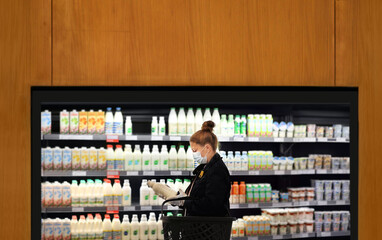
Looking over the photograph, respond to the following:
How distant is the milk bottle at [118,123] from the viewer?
3.75m

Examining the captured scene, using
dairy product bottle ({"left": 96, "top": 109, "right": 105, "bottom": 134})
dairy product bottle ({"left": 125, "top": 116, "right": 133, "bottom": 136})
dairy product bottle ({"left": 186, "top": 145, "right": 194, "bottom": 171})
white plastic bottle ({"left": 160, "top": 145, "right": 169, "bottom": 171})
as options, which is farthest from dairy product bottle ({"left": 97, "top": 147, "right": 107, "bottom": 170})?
dairy product bottle ({"left": 186, "top": 145, "right": 194, "bottom": 171})

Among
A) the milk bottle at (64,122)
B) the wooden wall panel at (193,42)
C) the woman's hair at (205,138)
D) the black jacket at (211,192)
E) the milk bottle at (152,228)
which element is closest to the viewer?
the black jacket at (211,192)

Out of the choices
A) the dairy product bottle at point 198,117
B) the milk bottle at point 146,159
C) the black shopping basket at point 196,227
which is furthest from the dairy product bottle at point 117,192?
the black shopping basket at point 196,227

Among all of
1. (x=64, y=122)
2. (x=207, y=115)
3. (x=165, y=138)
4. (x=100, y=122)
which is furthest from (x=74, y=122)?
(x=207, y=115)

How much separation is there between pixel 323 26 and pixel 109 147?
6.57ft

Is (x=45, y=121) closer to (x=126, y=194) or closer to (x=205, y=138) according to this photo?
(x=126, y=194)

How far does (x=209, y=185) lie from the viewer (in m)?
2.88

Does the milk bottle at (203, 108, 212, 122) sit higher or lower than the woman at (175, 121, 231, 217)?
higher

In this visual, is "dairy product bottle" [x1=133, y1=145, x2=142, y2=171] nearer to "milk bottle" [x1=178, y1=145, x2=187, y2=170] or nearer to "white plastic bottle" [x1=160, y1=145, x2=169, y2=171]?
"white plastic bottle" [x1=160, y1=145, x2=169, y2=171]

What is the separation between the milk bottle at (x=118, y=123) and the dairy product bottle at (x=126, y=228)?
79 cm

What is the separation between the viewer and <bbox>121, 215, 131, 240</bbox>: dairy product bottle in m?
3.94

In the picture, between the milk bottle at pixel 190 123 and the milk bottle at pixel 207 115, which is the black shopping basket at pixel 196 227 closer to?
the milk bottle at pixel 190 123

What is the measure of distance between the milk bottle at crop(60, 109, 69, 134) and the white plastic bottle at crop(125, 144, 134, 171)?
1.73ft

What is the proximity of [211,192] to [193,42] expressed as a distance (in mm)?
1137
